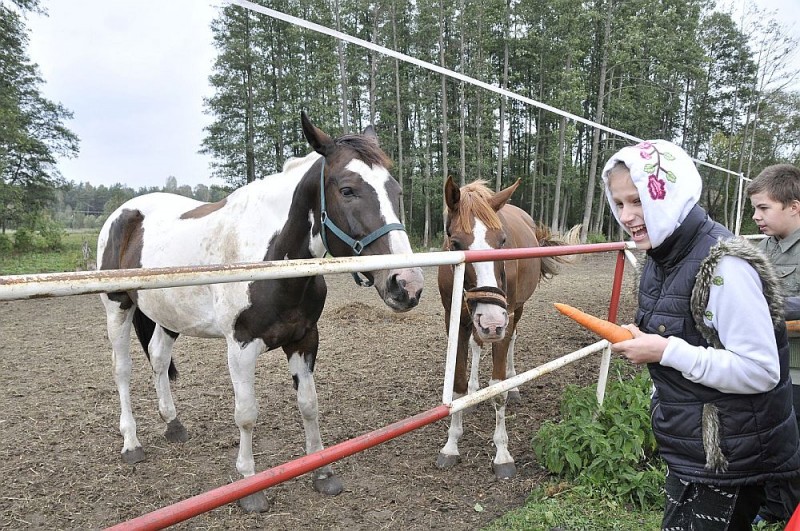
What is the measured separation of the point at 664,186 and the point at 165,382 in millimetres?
3890

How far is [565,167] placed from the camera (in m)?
34.8

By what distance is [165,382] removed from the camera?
3.75 meters

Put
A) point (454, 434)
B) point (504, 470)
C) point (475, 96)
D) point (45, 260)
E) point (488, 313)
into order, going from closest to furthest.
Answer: point (488, 313) → point (504, 470) → point (454, 434) → point (45, 260) → point (475, 96)

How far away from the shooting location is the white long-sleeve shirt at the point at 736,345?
3.77ft

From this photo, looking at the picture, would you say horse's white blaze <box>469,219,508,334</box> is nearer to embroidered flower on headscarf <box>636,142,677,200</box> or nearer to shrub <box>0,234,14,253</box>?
embroidered flower on headscarf <box>636,142,677,200</box>

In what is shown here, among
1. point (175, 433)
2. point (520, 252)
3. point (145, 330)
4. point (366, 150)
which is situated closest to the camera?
point (520, 252)

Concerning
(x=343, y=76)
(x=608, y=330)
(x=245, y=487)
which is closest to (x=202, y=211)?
(x=245, y=487)

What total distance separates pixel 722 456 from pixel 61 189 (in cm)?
2716

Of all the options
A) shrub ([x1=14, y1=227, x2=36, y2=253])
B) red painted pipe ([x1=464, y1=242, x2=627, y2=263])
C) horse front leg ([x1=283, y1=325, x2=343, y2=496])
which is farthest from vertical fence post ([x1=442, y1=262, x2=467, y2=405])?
shrub ([x1=14, y1=227, x2=36, y2=253])

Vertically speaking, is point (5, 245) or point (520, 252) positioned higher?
point (520, 252)

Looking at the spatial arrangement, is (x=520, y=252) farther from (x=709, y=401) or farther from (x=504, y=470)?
(x=504, y=470)

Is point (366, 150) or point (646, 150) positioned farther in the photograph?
point (366, 150)

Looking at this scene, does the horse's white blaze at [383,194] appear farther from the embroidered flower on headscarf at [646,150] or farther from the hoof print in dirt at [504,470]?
the hoof print in dirt at [504,470]

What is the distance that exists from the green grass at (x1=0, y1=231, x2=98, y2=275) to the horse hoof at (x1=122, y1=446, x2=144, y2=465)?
1281 cm
